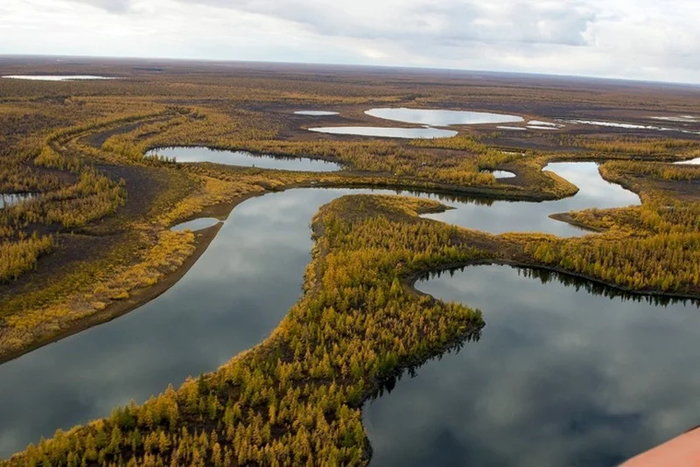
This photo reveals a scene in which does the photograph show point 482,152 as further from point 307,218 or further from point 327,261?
point 327,261

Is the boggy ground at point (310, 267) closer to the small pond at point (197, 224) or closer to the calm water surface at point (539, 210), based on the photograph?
the small pond at point (197, 224)

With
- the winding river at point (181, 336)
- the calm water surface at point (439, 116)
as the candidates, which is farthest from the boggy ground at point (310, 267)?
the calm water surface at point (439, 116)

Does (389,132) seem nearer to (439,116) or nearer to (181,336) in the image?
(439,116)

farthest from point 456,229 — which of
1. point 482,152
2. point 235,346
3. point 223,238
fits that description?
point 482,152

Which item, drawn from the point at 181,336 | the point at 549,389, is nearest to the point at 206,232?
the point at 181,336

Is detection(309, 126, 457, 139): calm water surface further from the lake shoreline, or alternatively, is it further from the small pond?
the small pond

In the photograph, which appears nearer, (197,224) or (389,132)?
(197,224)
